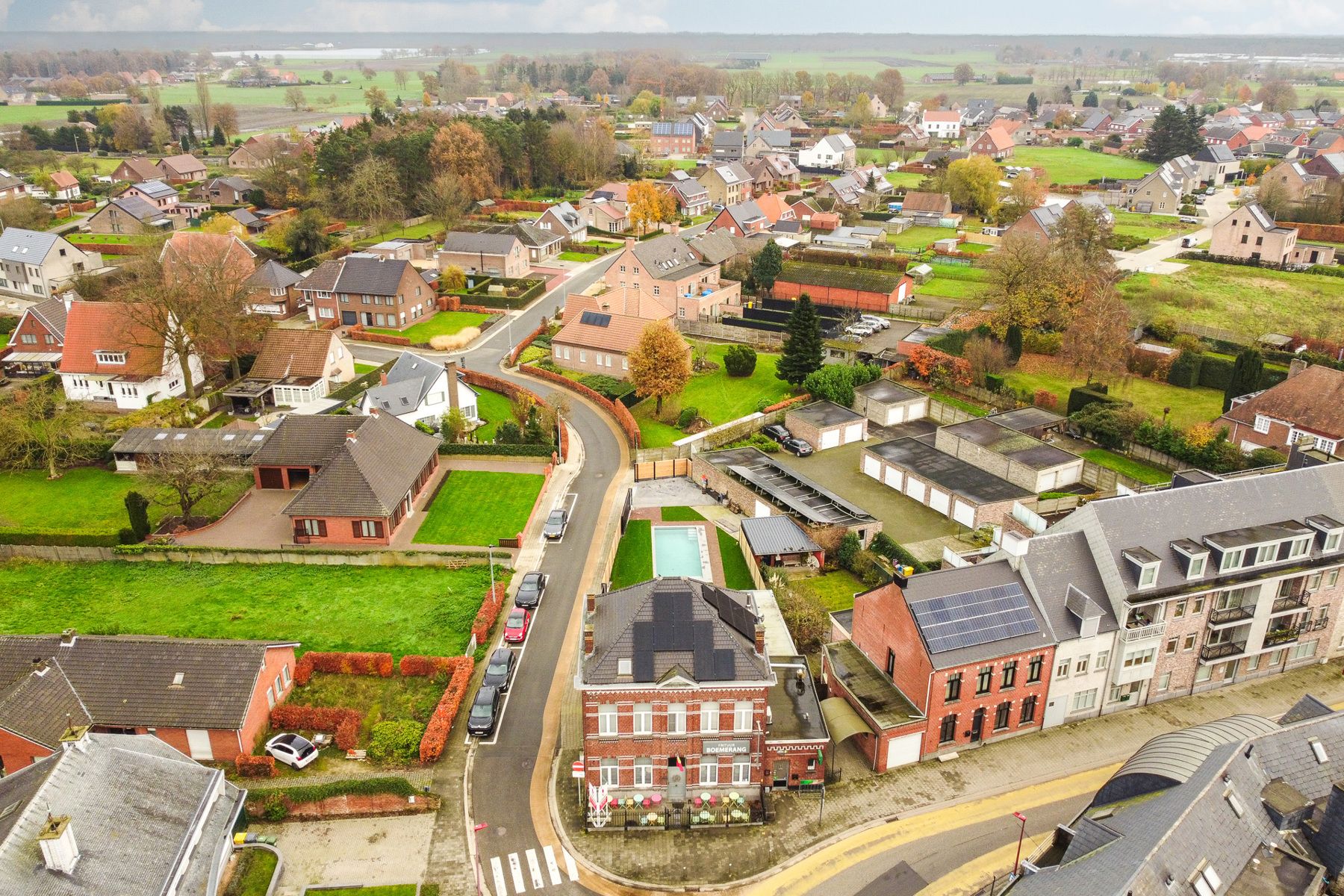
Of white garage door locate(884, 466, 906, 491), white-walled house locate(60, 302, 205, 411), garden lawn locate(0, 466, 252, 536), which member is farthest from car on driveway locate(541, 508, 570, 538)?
white-walled house locate(60, 302, 205, 411)

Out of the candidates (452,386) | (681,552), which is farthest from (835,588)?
(452,386)

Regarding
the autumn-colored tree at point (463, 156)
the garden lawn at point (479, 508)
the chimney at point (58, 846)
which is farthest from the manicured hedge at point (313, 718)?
the autumn-colored tree at point (463, 156)

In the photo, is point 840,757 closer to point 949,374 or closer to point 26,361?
point 949,374

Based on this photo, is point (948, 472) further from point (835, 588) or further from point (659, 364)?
point (659, 364)

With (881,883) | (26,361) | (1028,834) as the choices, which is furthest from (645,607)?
(26,361)

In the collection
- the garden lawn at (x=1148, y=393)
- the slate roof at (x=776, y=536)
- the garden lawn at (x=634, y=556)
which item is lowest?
the garden lawn at (x=634, y=556)

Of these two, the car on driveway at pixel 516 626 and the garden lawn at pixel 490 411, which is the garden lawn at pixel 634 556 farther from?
the garden lawn at pixel 490 411
